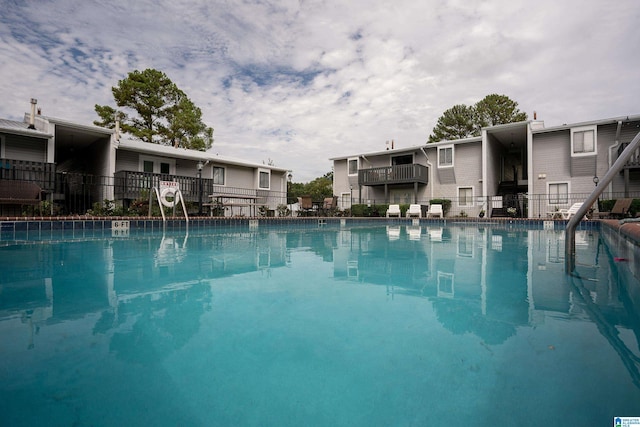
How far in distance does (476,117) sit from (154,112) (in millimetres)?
25486

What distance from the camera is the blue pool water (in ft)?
3.18

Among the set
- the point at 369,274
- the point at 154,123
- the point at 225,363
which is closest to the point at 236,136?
the point at 154,123

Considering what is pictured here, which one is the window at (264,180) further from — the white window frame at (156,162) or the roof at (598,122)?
the roof at (598,122)

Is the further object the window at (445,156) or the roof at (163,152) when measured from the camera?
the window at (445,156)

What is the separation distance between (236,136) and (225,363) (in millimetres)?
24847

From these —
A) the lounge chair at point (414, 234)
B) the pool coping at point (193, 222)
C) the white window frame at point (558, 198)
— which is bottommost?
the lounge chair at point (414, 234)

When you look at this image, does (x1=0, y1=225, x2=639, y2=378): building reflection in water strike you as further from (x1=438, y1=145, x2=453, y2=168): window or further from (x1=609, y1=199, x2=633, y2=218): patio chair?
(x1=438, y1=145, x2=453, y2=168): window

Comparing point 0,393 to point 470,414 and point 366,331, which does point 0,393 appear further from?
point 470,414

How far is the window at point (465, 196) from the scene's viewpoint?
1758 centimetres

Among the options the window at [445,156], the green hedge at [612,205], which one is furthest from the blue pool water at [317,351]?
the window at [445,156]

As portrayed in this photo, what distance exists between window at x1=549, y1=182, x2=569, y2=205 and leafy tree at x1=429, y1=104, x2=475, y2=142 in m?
11.7

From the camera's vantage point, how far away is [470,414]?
950 mm

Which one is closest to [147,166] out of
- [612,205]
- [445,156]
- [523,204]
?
[445,156]

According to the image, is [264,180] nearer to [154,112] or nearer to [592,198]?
[154,112]
